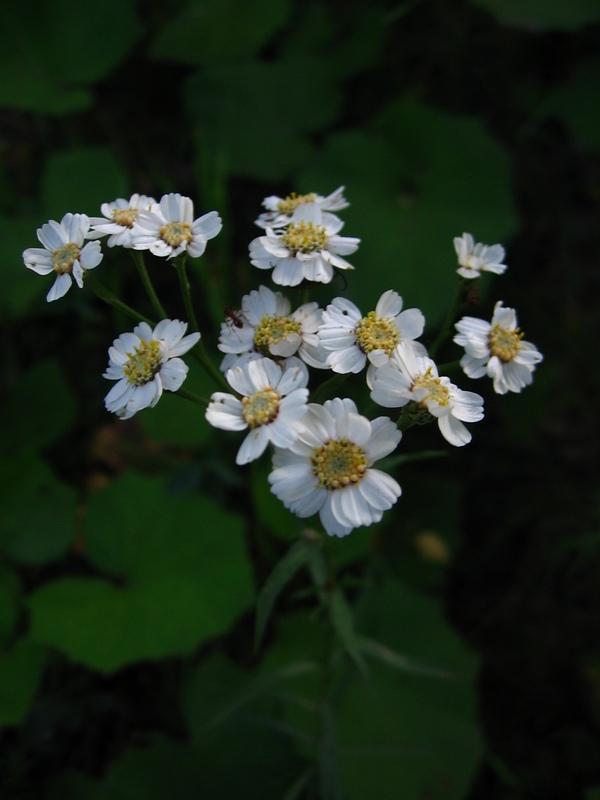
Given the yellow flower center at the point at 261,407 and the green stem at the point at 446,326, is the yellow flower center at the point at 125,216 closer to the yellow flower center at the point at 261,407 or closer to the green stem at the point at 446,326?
the yellow flower center at the point at 261,407

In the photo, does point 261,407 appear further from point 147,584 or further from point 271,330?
point 147,584

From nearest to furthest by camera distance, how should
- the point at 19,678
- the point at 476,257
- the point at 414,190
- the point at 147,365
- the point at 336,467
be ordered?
the point at 336,467 < the point at 147,365 < the point at 476,257 < the point at 19,678 < the point at 414,190

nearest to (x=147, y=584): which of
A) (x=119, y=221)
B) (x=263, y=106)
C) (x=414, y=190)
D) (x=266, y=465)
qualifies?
(x=266, y=465)

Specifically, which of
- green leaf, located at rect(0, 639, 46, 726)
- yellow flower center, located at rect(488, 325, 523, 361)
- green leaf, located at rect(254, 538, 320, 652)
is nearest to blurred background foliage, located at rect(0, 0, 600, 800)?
green leaf, located at rect(0, 639, 46, 726)

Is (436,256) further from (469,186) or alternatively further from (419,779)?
(419,779)

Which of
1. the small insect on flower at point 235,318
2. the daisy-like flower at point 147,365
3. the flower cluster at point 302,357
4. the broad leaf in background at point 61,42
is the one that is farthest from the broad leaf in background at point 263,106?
the daisy-like flower at point 147,365

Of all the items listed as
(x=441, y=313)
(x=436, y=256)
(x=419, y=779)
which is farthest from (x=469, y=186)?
(x=419, y=779)

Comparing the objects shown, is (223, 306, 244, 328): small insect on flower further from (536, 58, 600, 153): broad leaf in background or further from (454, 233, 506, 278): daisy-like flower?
(536, 58, 600, 153): broad leaf in background
